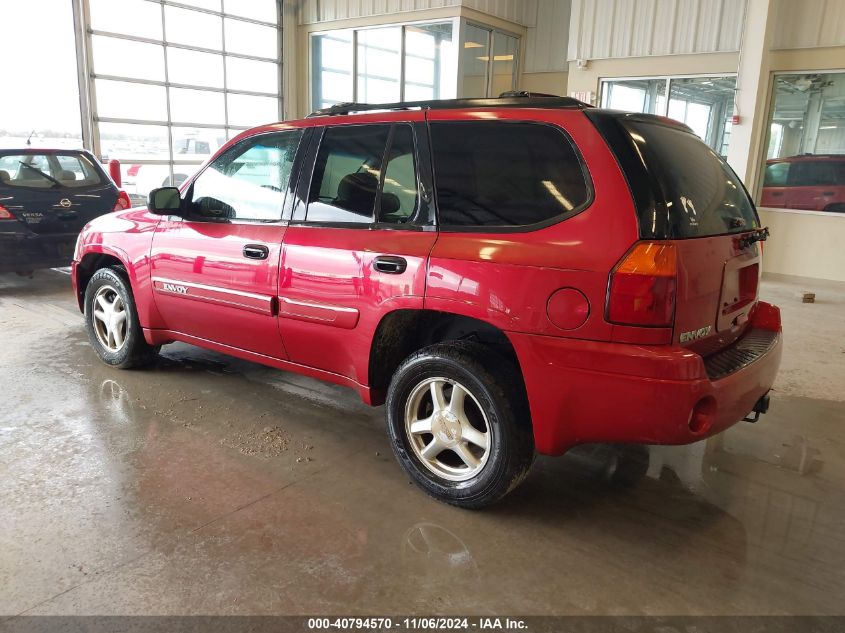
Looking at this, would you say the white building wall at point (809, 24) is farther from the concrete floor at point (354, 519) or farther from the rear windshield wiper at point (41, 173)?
the rear windshield wiper at point (41, 173)

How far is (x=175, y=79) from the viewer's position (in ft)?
43.8

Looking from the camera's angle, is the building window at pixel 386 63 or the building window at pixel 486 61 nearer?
the building window at pixel 486 61

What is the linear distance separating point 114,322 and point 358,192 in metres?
2.43

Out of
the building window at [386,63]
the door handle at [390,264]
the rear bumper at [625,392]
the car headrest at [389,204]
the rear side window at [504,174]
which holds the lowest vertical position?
the rear bumper at [625,392]

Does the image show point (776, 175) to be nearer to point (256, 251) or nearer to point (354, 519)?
point (256, 251)

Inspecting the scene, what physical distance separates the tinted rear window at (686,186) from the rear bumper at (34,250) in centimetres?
675

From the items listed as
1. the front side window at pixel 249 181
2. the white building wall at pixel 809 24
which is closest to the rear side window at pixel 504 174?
the front side window at pixel 249 181

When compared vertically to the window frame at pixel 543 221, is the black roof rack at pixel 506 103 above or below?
above

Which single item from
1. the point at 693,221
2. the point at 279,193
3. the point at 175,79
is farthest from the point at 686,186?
the point at 175,79

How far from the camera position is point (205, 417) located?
3975mm

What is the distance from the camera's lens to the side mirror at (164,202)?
4.03 meters

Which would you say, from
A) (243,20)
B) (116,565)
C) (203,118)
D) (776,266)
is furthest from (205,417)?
(243,20)

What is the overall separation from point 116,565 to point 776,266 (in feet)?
32.1

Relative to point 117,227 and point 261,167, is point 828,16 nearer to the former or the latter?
point 261,167
